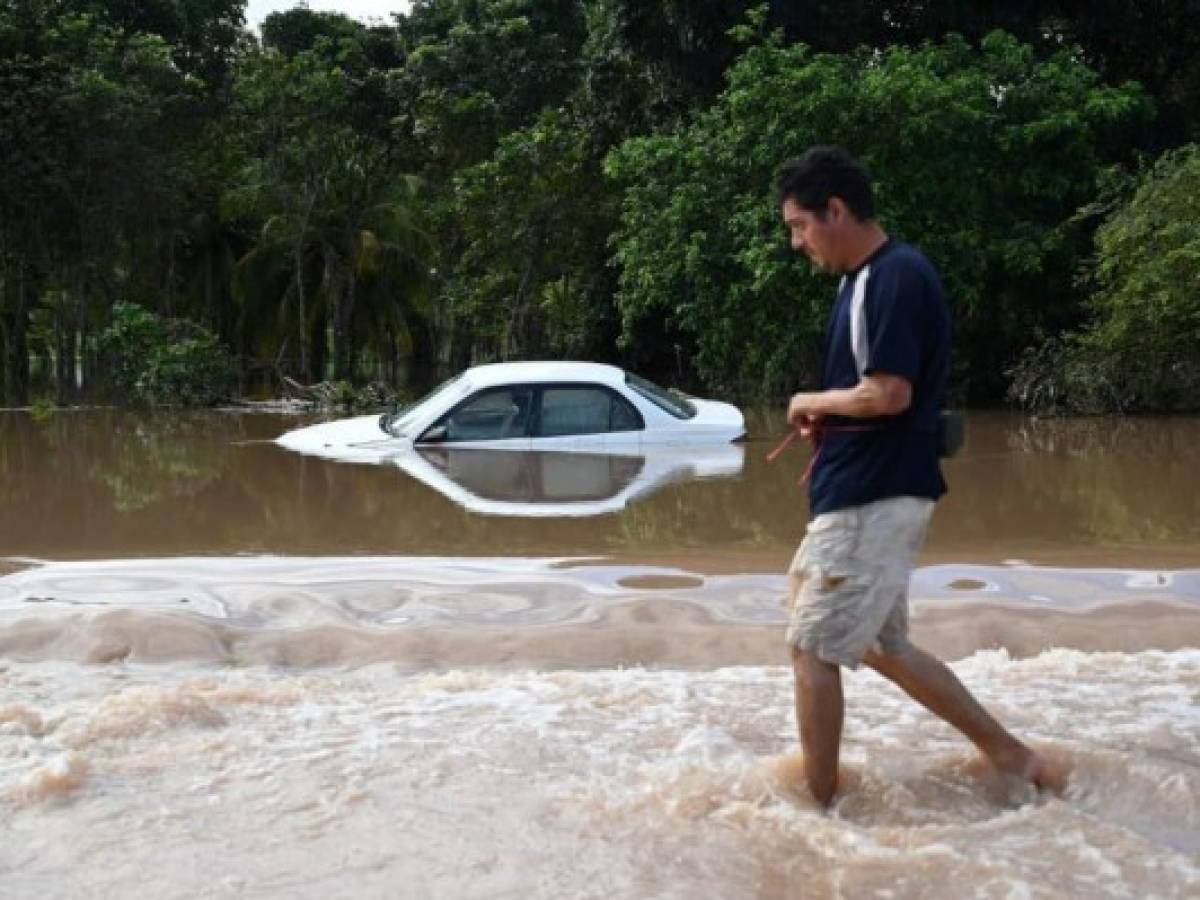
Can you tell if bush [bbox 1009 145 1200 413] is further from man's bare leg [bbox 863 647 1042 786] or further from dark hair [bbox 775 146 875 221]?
dark hair [bbox 775 146 875 221]

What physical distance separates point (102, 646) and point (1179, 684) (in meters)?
4.01

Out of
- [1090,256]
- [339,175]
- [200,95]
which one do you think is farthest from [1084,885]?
[200,95]

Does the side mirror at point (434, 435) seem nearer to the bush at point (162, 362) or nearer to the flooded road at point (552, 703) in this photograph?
the flooded road at point (552, 703)

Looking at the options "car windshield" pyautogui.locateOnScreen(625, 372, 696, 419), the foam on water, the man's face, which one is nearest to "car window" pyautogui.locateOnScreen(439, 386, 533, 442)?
"car windshield" pyautogui.locateOnScreen(625, 372, 696, 419)

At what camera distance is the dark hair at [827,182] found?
3244 millimetres

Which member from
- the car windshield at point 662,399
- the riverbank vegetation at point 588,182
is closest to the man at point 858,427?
the car windshield at point 662,399

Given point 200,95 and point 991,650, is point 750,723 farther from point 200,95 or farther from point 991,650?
point 200,95

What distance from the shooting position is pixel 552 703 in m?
4.36

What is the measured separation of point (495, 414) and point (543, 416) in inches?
14.7

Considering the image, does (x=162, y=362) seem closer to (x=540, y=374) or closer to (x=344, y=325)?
(x=344, y=325)

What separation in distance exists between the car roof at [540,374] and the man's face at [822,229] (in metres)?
6.72

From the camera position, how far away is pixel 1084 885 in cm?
296

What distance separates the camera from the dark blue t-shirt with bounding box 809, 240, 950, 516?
3.12m

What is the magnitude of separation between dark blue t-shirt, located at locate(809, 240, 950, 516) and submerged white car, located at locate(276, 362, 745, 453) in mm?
6739
